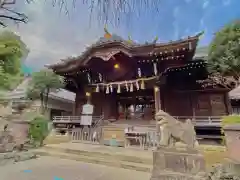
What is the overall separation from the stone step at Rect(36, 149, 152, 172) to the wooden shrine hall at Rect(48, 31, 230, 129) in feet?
12.7

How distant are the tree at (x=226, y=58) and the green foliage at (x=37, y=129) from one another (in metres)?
A: 8.23

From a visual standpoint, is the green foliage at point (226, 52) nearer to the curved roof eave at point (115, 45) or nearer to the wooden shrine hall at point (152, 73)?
the wooden shrine hall at point (152, 73)

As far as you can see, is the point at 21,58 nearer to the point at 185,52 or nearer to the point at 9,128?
the point at 9,128

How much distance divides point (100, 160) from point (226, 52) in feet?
24.3

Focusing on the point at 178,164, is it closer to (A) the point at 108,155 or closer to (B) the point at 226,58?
(A) the point at 108,155

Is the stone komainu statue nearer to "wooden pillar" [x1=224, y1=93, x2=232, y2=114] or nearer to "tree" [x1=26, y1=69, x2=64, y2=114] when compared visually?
"wooden pillar" [x1=224, y1=93, x2=232, y2=114]

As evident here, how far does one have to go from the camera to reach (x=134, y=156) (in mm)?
4934

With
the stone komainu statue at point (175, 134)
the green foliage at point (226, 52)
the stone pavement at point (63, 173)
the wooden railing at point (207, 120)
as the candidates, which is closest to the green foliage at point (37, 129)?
the stone pavement at point (63, 173)

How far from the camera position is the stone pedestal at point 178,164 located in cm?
316

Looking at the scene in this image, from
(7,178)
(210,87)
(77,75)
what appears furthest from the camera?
(77,75)

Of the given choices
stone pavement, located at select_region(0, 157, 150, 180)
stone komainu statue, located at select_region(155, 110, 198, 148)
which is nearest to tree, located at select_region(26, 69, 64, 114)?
stone pavement, located at select_region(0, 157, 150, 180)

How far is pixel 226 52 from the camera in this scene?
24.3 ft

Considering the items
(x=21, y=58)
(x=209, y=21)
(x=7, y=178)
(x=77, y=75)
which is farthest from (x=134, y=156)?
(x=21, y=58)

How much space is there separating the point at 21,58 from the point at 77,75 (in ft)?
16.8
